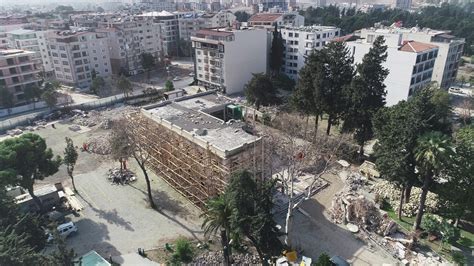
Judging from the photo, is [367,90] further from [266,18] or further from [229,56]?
[266,18]

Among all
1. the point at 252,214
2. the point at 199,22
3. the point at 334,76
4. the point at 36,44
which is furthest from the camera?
the point at 199,22

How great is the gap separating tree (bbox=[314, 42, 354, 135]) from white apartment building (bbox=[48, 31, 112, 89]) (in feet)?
201

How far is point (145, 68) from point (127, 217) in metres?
66.7

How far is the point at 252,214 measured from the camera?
2280 cm

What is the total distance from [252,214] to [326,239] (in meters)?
10.2

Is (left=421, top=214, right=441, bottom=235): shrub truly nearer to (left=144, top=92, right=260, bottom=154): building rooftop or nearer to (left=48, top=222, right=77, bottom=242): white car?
(left=144, top=92, right=260, bottom=154): building rooftop

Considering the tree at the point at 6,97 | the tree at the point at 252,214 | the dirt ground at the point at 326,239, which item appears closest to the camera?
the tree at the point at 252,214

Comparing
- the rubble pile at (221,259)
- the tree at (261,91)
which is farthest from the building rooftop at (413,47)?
the rubble pile at (221,259)

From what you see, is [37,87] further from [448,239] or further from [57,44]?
[448,239]

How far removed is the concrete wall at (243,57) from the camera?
6956cm

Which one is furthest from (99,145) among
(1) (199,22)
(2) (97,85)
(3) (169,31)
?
(3) (169,31)

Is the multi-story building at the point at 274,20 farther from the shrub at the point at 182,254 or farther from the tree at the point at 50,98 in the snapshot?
the shrub at the point at 182,254

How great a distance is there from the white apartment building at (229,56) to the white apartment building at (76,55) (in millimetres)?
26508

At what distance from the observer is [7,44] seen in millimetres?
A: 101375
